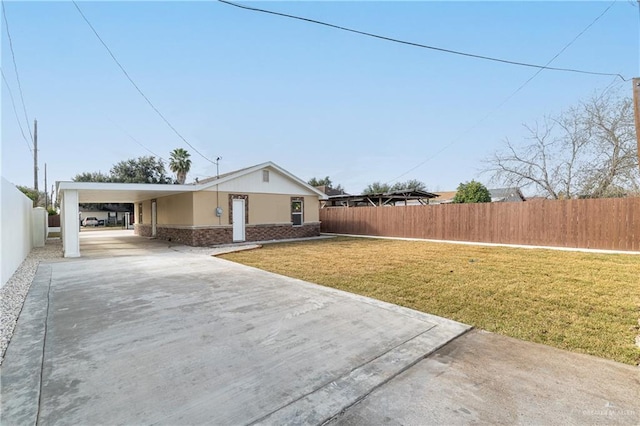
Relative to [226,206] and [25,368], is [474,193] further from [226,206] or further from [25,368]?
[25,368]

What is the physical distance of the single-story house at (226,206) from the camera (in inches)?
488

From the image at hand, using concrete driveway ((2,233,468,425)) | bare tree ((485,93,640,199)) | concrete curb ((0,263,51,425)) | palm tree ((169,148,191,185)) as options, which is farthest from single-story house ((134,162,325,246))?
bare tree ((485,93,640,199))

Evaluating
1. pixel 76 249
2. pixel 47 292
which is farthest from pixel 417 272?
pixel 76 249

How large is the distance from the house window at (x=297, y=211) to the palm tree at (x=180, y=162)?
58.4 feet

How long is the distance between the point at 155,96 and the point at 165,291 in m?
10.1

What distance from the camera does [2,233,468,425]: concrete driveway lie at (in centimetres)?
244

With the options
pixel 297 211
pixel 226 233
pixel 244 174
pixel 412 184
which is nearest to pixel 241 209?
pixel 226 233

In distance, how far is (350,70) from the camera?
12.5m

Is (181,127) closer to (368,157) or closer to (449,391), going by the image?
(449,391)

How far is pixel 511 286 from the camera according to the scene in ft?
21.1

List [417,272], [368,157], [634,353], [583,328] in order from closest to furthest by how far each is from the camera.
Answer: [634,353], [583,328], [417,272], [368,157]

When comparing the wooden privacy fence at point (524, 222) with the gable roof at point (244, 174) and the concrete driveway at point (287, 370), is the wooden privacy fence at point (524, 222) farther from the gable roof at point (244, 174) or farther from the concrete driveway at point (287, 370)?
the concrete driveway at point (287, 370)

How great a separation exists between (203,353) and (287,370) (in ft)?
3.34

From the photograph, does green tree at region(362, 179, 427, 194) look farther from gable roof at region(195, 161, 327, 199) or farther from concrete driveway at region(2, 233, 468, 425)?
concrete driveway at region(2, 233, 468, 425)
